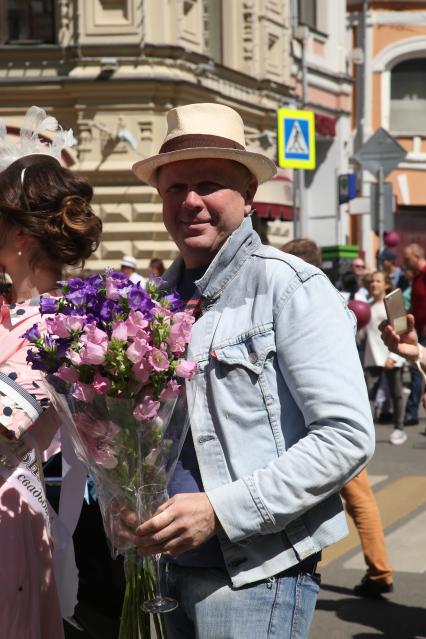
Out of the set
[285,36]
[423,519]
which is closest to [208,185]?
[423,519]

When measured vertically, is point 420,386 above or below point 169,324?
below

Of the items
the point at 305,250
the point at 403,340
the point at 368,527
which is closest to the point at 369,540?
the point at 368,527

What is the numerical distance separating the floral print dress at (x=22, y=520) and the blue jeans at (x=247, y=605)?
58 centimetres

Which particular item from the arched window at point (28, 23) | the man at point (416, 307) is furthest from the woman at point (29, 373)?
the arched window at point (28, 23)

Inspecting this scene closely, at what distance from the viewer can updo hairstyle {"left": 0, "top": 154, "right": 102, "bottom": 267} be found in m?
3.40

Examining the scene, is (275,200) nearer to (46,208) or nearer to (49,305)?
(46,208)

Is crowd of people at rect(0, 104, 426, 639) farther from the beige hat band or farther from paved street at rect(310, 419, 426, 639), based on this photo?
paved street at rect(310, 419, 426, 639)

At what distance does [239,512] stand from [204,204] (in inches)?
30.1

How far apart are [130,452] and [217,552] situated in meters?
0.34

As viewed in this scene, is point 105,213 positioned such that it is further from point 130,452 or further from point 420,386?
point 130,452

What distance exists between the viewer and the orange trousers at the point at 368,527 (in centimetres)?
670

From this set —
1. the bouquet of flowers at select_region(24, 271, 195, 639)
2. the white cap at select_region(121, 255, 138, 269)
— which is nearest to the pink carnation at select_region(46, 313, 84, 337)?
the bouquet of flowers at select_region(24, 271, 195, 639)

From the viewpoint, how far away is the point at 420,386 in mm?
14734

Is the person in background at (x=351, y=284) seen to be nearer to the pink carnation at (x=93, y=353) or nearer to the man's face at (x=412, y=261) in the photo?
the man's face at (x=412, y=261)
